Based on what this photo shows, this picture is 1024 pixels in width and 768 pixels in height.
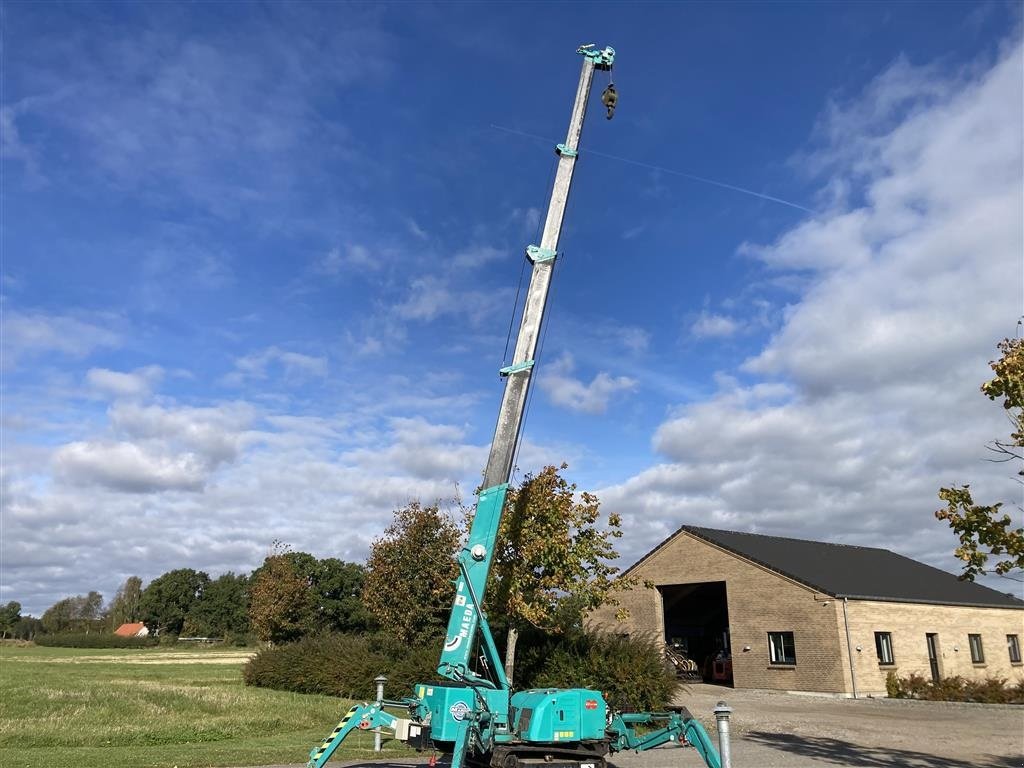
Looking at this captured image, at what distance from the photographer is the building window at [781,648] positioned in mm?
31562

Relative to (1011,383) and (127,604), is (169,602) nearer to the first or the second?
(127,604)

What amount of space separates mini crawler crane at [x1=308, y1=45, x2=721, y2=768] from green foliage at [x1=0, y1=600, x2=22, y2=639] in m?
150

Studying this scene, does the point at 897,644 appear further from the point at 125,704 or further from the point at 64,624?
the point at 64,624

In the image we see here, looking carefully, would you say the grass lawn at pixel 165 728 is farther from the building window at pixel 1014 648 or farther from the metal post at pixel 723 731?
the building window at pixel 1014 648

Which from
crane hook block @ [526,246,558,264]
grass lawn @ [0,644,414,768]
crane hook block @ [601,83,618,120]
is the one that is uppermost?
crane hook block @ [601,83,618,120]

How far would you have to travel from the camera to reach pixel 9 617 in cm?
13750

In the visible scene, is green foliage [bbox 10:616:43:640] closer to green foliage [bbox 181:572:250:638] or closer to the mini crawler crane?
green foliage [bbox 181:572:250:638]

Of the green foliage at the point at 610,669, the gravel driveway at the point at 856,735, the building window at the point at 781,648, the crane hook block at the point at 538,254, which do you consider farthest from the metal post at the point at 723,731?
the building window at the point at 781,648

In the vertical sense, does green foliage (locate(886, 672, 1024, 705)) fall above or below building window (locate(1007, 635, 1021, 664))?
below

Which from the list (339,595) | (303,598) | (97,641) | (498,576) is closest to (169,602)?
(97,641)

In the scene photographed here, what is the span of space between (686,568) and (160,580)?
10581cm

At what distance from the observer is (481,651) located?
36.2 feet

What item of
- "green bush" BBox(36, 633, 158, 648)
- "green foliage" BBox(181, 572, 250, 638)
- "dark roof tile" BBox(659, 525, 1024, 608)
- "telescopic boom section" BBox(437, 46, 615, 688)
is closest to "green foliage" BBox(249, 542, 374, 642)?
"dark roof tile" BBox(659, 525, 1024, 608)

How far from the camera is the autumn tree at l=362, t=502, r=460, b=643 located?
3052 cm
